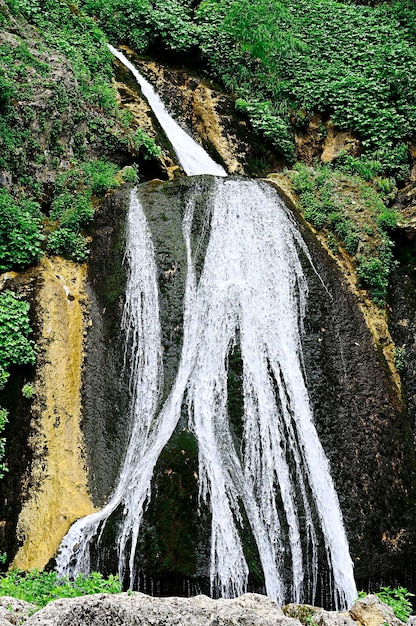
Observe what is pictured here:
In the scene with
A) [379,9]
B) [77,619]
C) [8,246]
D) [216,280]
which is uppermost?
[379,9]

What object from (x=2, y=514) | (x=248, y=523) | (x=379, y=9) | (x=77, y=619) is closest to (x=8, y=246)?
(x=2, y=514)

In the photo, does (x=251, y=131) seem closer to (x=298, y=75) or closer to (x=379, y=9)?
(x=298, y=75)

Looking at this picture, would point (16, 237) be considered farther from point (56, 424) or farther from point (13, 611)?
point (13, 611)

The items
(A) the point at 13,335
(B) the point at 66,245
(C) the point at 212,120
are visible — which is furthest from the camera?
(C) the point at 212,120

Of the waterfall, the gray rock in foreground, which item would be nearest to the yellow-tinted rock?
the gray rock in foreground

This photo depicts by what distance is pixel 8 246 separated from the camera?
29.0ft

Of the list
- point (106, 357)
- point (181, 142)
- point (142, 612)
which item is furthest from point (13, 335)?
point (181, 142)

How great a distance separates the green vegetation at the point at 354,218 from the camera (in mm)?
9484

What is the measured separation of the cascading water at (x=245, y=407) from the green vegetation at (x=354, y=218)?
916 mm


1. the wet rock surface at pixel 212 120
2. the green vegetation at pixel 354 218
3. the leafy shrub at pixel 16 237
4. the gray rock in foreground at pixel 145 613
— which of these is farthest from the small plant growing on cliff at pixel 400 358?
the wet rock surface at pixel 212 120

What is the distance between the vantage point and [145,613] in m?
2.73

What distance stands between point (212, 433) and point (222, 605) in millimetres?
4000

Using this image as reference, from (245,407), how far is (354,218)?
4705mm

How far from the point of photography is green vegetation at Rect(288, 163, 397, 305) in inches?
373
